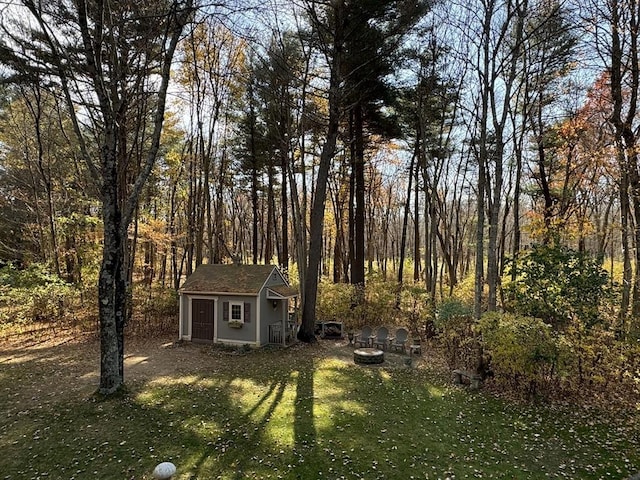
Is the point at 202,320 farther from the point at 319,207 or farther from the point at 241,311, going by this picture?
the point at 319,207

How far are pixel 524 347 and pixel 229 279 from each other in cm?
844

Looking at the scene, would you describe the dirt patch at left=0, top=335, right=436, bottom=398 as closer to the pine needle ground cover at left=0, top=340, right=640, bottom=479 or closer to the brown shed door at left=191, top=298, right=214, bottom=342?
the pine needle ground cover at left=0, top=340, right=640, bottom=479

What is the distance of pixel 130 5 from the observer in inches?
314

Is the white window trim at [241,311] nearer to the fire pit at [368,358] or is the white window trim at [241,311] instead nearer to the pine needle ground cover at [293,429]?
the pine needle ground cover at [293,429]

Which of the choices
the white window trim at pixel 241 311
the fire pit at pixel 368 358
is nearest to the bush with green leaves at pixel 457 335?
the fire pit at pixel 368 358

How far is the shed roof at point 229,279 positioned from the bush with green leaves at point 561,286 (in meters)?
7.07

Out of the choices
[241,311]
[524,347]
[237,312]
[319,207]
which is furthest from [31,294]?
[524,347]

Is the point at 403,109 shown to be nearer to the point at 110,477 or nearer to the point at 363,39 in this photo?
the point at 363,39

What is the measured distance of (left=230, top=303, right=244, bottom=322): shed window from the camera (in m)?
11.5

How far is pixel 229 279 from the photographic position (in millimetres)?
12102

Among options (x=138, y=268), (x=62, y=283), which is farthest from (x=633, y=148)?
(x=138, y=268)

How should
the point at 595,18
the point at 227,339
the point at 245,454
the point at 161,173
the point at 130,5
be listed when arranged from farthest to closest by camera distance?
the point at 161,173
the point at 227,339
the point at 595,18
the point at 130,5
the point at 245,454

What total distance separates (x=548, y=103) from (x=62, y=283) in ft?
59.5

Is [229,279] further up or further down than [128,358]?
further up
